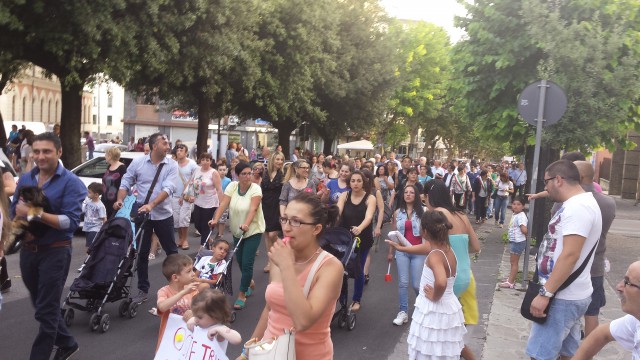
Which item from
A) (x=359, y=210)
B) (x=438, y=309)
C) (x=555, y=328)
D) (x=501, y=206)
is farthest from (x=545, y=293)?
(x=501, y=206)

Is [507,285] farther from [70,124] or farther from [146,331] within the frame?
[70,124]

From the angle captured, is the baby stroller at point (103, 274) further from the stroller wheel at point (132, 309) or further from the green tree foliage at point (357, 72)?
the green tree foliage at point (357, 72)

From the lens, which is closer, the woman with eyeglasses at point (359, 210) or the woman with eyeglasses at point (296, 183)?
the woman with eyeglasses at point (359, 210)

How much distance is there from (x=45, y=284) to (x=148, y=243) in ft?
8.94

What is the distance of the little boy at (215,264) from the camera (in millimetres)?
7000

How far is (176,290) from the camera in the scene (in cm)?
519

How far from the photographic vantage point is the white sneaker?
7.78 metres

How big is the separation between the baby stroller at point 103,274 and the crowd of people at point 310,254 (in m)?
0.44

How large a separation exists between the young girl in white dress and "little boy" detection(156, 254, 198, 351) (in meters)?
1.69

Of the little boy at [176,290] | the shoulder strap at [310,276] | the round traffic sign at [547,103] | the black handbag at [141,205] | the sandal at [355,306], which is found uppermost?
the round traffic sign at [547,103]

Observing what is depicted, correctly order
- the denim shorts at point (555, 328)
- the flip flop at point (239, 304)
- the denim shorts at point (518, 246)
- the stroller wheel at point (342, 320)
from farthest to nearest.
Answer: the denim shorts at point (518, 246)
the flip flop at point (239, 304)
the stroller wheel at point (342, 320)
the denim shorts at point (555, 328)

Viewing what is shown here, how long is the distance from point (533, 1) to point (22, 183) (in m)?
8.98

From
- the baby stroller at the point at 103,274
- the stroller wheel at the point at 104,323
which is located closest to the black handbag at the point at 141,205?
the baby stroller at the point at 103,274

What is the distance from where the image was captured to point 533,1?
1143cm
